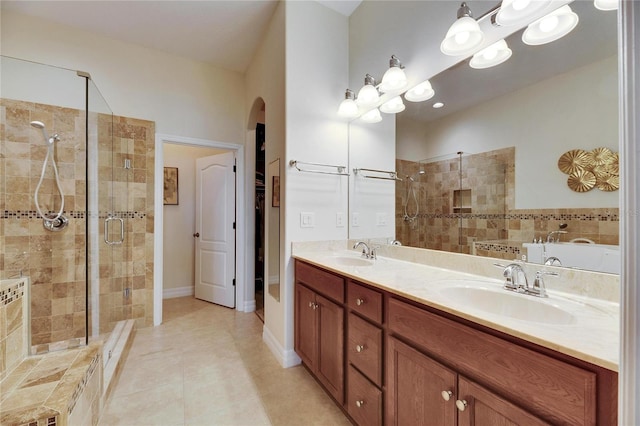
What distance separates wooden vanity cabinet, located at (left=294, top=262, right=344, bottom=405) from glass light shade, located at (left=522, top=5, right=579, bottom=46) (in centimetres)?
143

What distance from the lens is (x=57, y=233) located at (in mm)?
2285

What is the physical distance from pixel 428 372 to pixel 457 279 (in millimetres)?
506

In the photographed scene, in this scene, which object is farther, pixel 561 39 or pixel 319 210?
pixel 319 210

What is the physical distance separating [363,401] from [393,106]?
6.10ft

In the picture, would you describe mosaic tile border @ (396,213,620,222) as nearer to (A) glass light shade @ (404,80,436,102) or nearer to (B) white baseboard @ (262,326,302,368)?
(A) glass light shade @ (404,80,436,102)

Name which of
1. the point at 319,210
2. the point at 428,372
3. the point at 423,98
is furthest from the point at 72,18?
the point at 428,372

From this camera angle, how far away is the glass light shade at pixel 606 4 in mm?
941

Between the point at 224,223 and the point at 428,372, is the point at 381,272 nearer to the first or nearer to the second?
the point at 428,372

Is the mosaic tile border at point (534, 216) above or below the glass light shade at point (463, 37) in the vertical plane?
below

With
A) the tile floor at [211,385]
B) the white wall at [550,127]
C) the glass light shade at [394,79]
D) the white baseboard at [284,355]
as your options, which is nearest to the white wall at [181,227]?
the tile floor at [211,385]

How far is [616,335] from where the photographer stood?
2.27ft

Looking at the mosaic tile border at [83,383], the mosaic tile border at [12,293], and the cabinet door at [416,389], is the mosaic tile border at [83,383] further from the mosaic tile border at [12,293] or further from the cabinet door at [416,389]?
the cabinet door at [416,389]

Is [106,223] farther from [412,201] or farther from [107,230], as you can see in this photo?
[412,201]

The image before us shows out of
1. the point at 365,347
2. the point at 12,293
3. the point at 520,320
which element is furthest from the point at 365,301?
the point at 12,293
